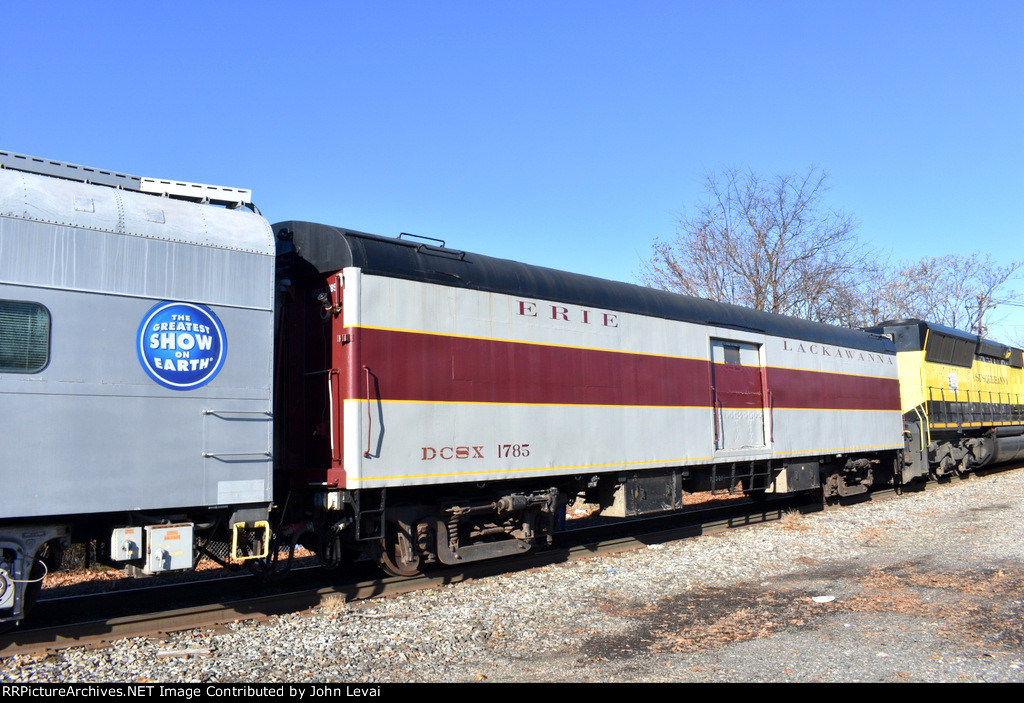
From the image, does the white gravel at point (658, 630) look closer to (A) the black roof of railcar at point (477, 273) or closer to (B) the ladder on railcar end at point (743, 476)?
(B) the ladder on railcar end at point (743, 476)

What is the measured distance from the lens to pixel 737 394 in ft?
39.5

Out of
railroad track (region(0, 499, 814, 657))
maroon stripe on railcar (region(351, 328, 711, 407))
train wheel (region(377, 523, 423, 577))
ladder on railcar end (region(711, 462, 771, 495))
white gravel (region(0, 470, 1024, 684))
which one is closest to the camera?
white gravel (region(0, 470, 1024, 684))

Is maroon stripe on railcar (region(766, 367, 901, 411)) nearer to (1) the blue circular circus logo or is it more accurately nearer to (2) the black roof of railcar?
(2) the black roof of railcar

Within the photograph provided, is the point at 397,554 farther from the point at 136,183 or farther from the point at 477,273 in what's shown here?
the point at 136,183

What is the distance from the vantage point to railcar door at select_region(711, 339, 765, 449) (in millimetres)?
11718

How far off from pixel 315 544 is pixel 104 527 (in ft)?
7.33

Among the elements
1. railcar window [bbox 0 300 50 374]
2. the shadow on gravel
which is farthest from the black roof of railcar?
the shadow on gravel

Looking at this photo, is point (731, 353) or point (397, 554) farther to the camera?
point (731, 353)

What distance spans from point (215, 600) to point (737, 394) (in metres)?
8.29

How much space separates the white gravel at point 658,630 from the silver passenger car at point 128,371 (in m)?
0.91

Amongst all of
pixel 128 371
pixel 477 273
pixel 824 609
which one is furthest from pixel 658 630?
pixel 128 371

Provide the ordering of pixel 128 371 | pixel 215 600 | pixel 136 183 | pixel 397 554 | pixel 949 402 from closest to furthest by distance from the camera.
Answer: pixel 128 371 → pixel 136 183 → pixel 215 600 → pixel 397 554 → pixel 949 402

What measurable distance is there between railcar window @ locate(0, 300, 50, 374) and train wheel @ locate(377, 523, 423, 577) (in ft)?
12.3
